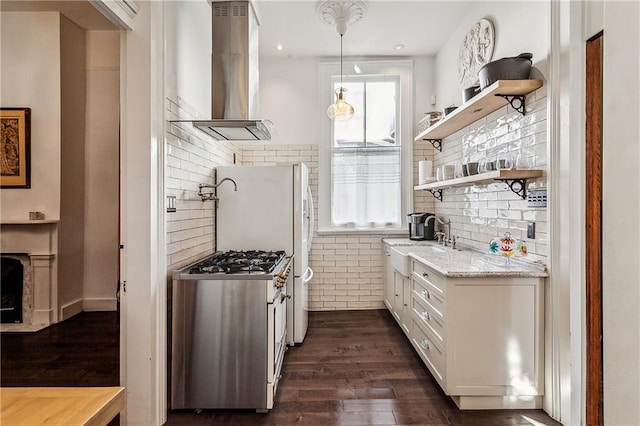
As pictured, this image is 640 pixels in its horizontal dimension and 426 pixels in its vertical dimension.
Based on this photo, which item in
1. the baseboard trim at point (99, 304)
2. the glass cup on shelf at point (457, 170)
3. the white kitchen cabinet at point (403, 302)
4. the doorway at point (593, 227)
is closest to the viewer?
the doorway at point (593, 227)

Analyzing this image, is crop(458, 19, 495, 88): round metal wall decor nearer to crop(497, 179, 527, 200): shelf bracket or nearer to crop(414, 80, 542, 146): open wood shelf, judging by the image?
crop(414, 80, 542, 146): open wood shelf

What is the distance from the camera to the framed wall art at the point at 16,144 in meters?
3.65

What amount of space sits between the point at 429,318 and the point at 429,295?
170 millimetres

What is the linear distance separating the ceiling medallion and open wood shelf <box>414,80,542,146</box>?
126 centimetres

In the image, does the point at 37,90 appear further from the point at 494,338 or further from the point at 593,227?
the point at 593,227

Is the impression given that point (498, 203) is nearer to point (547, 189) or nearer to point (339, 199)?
point (547, 189)

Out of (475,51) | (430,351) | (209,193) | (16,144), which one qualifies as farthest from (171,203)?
(475,51)

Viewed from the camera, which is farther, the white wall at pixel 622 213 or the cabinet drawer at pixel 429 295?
the cabinet drawer at pixel 429 295

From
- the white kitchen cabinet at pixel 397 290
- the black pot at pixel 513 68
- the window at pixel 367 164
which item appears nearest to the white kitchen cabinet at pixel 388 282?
the white kitchen cabinet at pixel 397 290

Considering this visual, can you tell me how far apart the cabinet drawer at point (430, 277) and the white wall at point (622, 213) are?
1.86 m

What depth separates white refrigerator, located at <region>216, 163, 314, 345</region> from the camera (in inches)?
129

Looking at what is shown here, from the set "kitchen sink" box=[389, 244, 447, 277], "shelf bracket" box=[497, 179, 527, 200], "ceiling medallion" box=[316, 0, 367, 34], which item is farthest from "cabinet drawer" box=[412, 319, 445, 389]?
"ceiling medallion" box=[316, 0, 367, 34]

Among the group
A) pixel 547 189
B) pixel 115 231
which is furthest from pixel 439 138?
pixel 115 231

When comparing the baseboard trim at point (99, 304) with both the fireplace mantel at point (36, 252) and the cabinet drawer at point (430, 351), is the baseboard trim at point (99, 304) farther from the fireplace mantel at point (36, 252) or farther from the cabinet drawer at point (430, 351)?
the cabinet drawer at point (430, 351)
